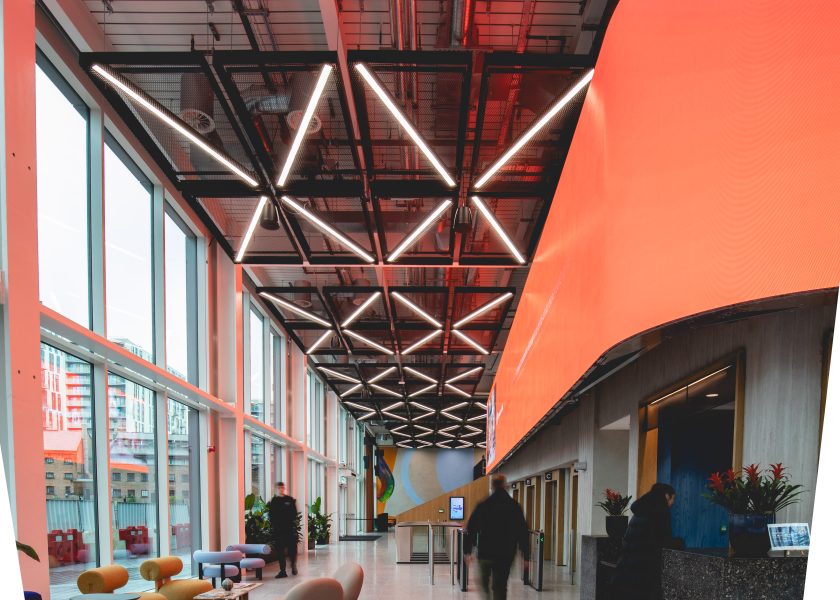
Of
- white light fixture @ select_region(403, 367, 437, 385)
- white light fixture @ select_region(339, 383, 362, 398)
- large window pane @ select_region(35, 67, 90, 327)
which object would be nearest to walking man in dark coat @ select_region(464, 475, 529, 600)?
large window pane @ select_region(35, 67, 90, 327)

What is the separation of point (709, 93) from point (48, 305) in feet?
17.3

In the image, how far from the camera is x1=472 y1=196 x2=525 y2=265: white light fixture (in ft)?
28.0

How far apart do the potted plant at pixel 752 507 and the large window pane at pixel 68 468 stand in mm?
5140

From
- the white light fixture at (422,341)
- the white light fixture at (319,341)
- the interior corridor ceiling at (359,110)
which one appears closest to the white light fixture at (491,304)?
the interior corridor ceiling at (359,110)

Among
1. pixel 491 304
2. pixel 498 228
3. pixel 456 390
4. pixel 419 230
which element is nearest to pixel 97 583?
pixel 419 230

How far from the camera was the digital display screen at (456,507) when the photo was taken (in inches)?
1299

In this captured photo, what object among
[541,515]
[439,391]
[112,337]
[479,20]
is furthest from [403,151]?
[439,391]

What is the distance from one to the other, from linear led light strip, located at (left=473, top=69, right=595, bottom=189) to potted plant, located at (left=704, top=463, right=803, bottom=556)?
11.1 feet

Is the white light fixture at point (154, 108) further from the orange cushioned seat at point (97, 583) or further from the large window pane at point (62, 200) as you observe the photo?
the orange cushioned seat at point (97, 583)

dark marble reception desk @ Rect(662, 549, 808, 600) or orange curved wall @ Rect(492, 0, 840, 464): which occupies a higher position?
orange curved wall @ Rect(492, 0, 840, 464)

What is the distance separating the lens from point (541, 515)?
1880 cm

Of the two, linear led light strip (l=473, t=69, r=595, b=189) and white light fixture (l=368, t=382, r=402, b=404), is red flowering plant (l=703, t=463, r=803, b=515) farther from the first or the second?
white light fixture (l=368, t=382, r=402, b=404)

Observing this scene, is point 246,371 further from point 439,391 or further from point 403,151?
point 439,391

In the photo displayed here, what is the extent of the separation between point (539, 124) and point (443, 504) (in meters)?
28.4
